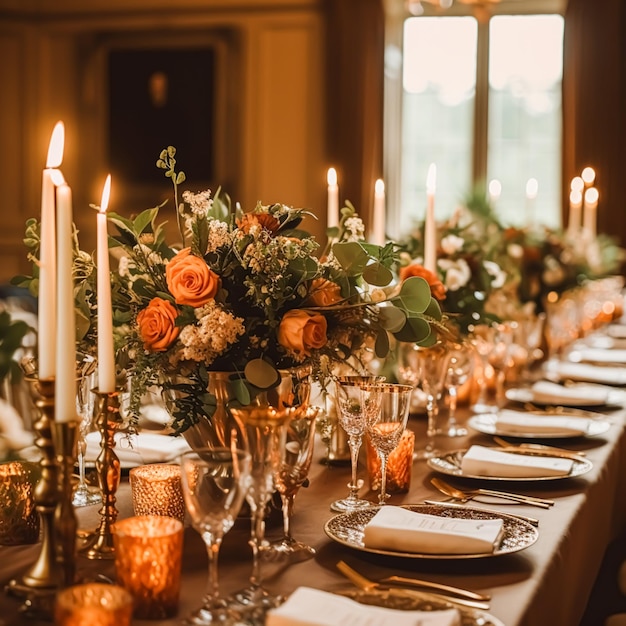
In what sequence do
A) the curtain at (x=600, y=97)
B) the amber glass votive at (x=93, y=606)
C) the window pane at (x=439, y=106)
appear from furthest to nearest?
the window pane at (x=439, y=106) < the curtain at (x=600, y=97) < the amber glass votive at (x=93, y=606)

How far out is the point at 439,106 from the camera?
25.6 ft

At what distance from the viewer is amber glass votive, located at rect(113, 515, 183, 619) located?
3.81 feet

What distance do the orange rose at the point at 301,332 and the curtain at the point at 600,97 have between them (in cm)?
587

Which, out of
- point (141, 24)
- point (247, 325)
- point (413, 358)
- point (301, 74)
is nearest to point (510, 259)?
point (413, 358)

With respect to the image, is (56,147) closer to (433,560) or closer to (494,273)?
(433,560)

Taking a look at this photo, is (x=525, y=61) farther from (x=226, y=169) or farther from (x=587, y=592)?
(x=587, y=592)

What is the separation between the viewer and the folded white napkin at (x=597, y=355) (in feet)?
11.7

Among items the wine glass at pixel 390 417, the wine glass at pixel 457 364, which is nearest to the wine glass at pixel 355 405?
the wine glass at pixel 390 417

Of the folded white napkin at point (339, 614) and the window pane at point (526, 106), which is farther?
the window pane at point (526, 106)

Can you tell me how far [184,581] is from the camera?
1.30 metres

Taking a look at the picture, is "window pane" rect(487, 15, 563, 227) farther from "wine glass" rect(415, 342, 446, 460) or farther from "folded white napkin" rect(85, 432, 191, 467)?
"folded white napkin" rect(85, 432, 191, 467)

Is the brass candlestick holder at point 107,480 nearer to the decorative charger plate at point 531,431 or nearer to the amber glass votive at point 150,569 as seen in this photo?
the amber glass votive at point 150,569

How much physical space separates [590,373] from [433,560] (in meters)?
1.96

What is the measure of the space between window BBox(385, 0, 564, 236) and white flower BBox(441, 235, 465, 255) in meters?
4.81
